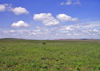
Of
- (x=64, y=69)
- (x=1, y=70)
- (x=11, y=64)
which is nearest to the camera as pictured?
(x=1, y=70)

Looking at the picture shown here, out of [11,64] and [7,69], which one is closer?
[7,69]

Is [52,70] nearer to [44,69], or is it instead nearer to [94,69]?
[44,69]

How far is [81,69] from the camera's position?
368 inches

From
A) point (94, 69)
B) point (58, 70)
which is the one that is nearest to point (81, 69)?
point (94, 69)

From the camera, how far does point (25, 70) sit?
343 inches

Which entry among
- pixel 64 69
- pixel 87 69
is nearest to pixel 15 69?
pixel 64 69

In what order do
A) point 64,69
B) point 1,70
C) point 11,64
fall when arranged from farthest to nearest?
point 11,64
point 64,69
point 1,70

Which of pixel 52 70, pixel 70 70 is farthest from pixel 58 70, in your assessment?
pixel 70 70

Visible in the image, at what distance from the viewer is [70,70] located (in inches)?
357

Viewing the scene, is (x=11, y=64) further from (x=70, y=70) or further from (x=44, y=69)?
(x=70, y=70)

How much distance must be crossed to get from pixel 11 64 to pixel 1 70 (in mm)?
1519

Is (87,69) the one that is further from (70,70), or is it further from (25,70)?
(25,70)

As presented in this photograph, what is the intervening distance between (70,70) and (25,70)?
430cm

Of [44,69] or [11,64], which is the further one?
[11,64]
